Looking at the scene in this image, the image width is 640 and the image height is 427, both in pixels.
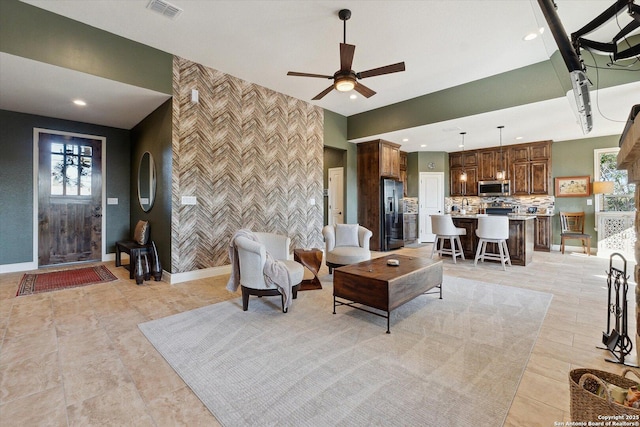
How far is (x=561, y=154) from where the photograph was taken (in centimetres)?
724

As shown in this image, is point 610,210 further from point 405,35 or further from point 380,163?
point 405,35

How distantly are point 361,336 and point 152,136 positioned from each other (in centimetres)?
470

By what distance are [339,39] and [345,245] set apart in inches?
117

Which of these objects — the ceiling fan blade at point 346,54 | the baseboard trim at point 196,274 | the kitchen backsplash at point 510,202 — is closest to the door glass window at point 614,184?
the kitchen backsplash at point 510,202

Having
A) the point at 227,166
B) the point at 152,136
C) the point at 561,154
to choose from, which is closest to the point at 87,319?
the point at 227,166

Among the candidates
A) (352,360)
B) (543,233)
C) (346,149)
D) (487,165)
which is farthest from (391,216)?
(352,360)

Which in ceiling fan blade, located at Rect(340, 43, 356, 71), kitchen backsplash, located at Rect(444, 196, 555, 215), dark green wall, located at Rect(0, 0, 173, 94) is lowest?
kitchen backsplash, located at Rect(444, 196, 555, 215)

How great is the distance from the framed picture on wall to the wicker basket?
768cm

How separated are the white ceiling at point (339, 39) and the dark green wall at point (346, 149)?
1387mm

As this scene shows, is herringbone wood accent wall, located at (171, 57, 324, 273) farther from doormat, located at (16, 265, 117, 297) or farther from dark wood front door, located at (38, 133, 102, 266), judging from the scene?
dark wood front door, located at (38, 133, 102, 266)

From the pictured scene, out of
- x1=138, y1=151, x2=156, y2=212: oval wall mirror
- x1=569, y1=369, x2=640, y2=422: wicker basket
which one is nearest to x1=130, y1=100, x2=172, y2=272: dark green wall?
x1=138, y1=151, x2=156, y2=212: oval wall mirror

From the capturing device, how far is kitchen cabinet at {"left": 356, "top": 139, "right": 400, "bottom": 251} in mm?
6918

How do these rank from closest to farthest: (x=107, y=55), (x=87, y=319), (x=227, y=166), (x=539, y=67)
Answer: (x=87, y=319) → (x=107, y=55) → (x=539, y=67) → (x=227, y=166)

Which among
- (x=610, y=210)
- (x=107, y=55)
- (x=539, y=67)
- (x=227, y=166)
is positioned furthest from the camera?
(x=610, y=210)
